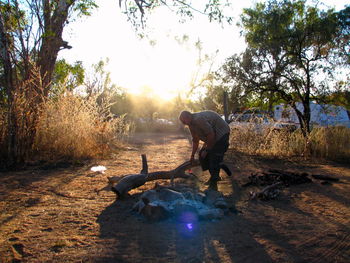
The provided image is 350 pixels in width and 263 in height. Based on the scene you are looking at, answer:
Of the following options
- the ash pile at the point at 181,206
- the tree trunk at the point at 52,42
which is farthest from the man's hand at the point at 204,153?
the tree trunk at the point at 52,42

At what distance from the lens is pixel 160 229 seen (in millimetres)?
3271

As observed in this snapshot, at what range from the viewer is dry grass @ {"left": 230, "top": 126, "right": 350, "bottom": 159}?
8703mm

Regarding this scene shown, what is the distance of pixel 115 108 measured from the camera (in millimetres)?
37875

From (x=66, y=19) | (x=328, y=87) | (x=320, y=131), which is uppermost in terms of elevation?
(x=66, y=19)

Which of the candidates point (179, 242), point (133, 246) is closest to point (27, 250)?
point (133, 246)

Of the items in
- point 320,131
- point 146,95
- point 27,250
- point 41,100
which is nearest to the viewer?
point 27,250

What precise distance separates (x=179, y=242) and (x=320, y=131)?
7.26 meters

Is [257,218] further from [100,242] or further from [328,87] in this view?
[328,87]

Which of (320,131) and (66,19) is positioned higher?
(66,19)

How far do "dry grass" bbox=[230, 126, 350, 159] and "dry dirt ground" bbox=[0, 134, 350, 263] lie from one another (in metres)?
3.62

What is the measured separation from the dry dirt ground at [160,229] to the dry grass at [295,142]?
3.62 meters

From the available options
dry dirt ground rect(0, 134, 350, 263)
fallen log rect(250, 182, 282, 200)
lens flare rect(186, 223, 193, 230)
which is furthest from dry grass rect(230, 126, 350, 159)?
lens flare rect(186, 223, 193, 230)

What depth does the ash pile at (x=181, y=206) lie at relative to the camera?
11.5 ft

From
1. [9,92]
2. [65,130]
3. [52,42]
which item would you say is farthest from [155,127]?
[9,92]
